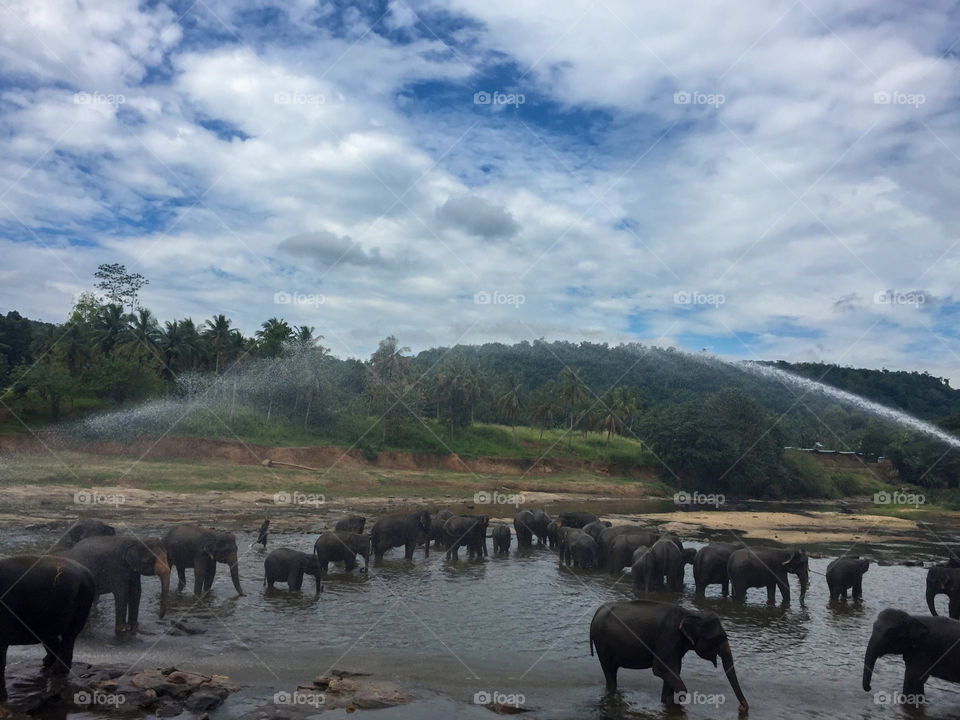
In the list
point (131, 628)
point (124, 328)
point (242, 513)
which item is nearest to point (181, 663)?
point (131, 628)

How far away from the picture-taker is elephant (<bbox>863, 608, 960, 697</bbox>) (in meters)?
13.2

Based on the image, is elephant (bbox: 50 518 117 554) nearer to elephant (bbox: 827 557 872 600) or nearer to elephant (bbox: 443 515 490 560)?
elephant (bbox: 443 515 490 560)

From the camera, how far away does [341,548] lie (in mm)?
24062

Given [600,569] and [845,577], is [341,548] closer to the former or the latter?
[600,569]

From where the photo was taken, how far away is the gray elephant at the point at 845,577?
2311 centimetres

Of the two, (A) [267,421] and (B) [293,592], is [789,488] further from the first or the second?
(B) [293,592]

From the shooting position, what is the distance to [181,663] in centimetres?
1437

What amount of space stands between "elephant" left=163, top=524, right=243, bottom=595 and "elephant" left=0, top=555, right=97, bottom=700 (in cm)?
687

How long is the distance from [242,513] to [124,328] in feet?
149

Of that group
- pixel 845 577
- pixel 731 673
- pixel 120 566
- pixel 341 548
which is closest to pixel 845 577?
pixel 845 577

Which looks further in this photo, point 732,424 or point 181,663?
point 732,424

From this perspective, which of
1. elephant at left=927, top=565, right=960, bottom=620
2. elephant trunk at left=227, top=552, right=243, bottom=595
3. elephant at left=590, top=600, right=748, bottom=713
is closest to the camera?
elephant at left=590, top=600, right=748, bottom=713

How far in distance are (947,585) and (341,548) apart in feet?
59.1

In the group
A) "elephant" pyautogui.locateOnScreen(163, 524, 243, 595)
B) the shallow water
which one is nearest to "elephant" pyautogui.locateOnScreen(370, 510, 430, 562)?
the shallow water
